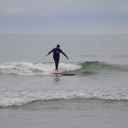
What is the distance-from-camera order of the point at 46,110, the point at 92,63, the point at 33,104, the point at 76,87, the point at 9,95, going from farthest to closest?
the point at 92,63, the point at 76,87, the point at 9,95, the point at 33,104, the point at 46,110

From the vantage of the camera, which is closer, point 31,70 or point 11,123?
point 11,123

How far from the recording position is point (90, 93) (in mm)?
11711

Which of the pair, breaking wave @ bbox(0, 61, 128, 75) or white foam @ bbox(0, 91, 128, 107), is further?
breaking wave @ bbox(0, 61, 128, 75)

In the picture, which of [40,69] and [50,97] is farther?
[40,69]

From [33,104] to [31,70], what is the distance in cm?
974

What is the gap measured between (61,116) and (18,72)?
11.1 meters

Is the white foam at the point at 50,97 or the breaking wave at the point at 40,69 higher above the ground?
the breaking wave at the point at 40,69

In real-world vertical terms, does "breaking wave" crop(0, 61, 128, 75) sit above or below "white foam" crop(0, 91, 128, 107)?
above

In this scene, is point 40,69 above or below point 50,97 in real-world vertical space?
above

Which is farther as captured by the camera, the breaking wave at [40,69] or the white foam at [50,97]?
the breaking wave at [40,69]

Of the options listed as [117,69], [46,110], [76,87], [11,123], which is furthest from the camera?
[117,69]

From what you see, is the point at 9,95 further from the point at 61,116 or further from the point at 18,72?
the point at 18,72

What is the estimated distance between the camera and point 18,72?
19.3 m

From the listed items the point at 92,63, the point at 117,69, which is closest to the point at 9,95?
the point at 117,69
